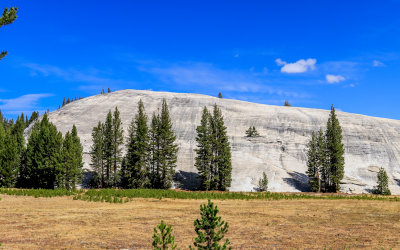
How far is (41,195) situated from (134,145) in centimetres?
2290

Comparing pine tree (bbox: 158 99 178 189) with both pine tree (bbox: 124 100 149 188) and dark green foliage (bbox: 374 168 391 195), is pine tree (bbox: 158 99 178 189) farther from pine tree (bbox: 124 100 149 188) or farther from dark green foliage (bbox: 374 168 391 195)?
dark green foliage (bbox: 374 168 391 195)

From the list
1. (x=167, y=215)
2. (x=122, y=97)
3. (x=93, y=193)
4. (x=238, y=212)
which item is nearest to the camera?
(x=167, y=215)

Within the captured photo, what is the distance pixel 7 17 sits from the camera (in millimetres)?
9398

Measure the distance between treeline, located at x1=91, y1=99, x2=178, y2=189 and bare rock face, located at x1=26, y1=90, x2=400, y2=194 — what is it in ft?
24.0

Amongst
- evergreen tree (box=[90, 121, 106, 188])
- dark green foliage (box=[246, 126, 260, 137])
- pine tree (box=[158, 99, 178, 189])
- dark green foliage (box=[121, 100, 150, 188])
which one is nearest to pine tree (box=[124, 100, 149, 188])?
dark green foliage (box=[121, 100, 150, 188])

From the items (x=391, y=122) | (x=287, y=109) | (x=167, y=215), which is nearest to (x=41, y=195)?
(x=167, y=215)

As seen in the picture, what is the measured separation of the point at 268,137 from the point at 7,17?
250ft

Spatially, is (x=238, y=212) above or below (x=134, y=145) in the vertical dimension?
below

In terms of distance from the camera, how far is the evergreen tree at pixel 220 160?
56750mm

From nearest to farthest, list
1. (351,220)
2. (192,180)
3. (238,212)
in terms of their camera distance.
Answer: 1. (351,220)
2. (238,212)
3. (192,180)

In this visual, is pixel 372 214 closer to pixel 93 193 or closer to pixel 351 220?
pixel 351 220

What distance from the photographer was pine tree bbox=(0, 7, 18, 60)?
9.34 m

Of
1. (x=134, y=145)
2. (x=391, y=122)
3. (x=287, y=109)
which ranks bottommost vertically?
(x=134, y=145)

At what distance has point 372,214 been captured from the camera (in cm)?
2544
